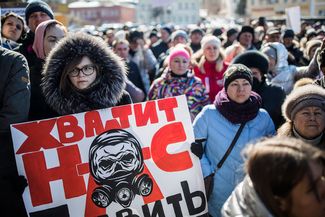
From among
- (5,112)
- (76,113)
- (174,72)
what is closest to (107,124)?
(76,113)

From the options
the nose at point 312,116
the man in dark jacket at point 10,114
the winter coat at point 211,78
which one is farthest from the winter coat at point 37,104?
the winter coat at point 211,78

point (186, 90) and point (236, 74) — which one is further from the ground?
point (236, 74)

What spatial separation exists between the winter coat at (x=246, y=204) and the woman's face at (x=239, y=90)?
1.45m

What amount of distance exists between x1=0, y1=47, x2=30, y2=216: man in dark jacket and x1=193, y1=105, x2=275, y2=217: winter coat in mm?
1375

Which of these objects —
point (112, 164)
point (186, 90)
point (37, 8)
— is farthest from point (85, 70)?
point (37, 8)

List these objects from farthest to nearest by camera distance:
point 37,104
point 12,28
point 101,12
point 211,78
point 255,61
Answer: point 101,12 < point 211,78 < point 12,28 < point 255,61 < point 37,104

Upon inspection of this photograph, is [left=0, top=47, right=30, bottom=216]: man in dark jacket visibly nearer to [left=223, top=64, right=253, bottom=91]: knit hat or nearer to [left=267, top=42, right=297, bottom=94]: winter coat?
[left=223, top=64, right=253, bottom=91]: knit hat

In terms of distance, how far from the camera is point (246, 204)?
1769 mm

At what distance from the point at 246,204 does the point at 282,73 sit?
3.97 m

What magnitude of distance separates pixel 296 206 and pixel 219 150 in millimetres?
1552

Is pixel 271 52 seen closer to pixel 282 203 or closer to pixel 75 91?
pixel 75 91

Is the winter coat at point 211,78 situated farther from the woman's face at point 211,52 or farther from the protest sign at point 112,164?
the protest sign at point 112,164

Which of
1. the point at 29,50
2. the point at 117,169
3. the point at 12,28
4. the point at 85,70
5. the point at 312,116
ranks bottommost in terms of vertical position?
the point at 117,169

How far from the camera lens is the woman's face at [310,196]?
1.65 metres
